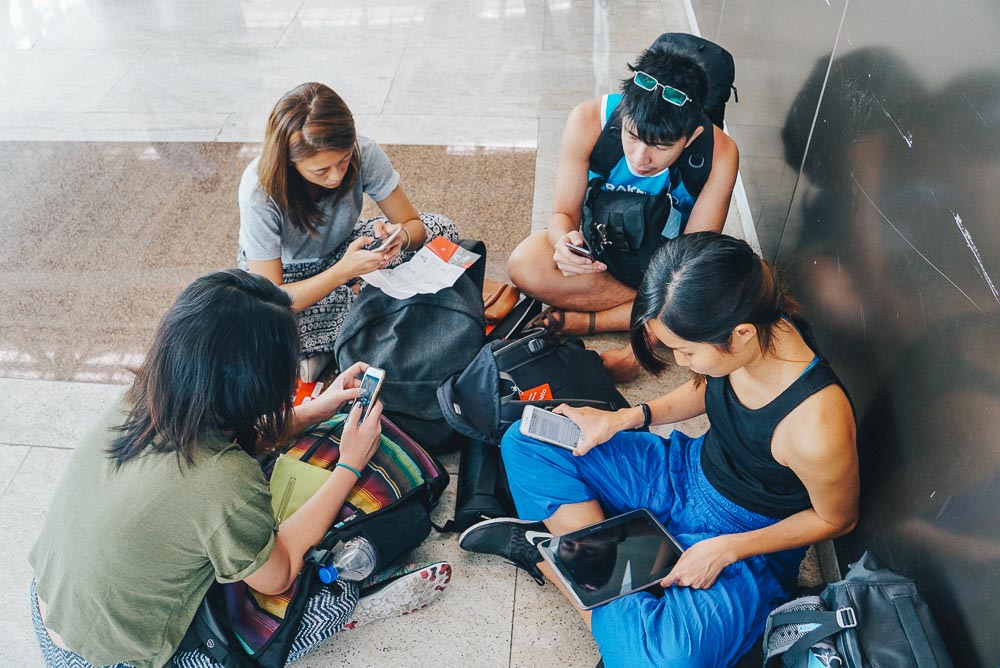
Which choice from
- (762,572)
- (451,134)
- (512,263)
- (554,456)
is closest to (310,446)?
(554,456)

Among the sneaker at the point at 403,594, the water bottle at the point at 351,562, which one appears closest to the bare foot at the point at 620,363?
the sneaker at the point at 403,594

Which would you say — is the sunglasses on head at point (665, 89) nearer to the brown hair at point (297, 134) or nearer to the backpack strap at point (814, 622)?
the brown hair at point (297, 134)

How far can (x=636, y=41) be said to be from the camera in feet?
16.3

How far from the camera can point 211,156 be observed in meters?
4.20

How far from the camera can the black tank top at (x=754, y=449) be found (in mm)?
1852

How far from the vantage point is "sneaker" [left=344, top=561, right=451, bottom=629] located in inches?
88.8

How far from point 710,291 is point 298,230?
154 centimetres

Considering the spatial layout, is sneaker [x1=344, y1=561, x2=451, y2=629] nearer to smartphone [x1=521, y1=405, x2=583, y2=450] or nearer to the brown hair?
smartphone [x1=521, y1=405, x2=583, y2=450]

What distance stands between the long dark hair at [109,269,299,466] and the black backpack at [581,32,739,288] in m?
1.43

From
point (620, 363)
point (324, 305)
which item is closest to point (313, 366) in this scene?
point (324, 305)

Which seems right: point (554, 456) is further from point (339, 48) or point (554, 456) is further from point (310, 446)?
point (339, 48)

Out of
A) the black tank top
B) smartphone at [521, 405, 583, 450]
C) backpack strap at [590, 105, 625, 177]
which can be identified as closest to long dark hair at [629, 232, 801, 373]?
the black tank top

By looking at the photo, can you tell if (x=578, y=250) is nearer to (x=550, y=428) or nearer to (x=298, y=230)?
(x=550, y=428)

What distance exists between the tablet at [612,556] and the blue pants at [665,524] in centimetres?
5
